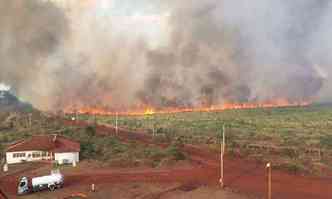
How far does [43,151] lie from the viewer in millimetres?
32062

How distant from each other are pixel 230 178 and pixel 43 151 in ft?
54.4

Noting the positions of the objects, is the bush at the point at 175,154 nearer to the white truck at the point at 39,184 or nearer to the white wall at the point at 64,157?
the white wall at the point at 64,157

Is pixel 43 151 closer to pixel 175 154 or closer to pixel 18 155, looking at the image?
pixel 18 155

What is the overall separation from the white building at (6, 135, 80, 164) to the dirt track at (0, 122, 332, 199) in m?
4.15

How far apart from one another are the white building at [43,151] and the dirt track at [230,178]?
13.6ft

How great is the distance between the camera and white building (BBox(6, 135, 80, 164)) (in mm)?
30359

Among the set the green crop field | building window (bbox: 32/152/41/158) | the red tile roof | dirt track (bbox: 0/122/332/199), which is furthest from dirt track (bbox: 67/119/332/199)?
building window (bbox: 32/152/41/158)

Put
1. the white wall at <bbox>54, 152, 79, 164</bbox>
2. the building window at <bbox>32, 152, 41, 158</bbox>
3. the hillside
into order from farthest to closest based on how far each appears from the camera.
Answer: the hillside < the building window at <bbox>32, 152, 41, 158</bbox> < the white wall at <bbox>54, 152, 79, 164</bbox>

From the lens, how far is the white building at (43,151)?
30359 mm

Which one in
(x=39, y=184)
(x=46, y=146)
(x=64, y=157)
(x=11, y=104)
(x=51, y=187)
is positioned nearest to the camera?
(x=39, y=184)

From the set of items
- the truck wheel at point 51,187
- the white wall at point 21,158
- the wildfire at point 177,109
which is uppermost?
the wildfire at point 177,109

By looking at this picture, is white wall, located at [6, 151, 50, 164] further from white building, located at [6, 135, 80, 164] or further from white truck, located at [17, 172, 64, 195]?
white truck, located at [17, 172, 64, 195]

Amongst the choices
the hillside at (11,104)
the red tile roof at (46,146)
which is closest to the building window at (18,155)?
the red tile roof at (46,146)

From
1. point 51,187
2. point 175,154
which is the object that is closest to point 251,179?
point 175,154
